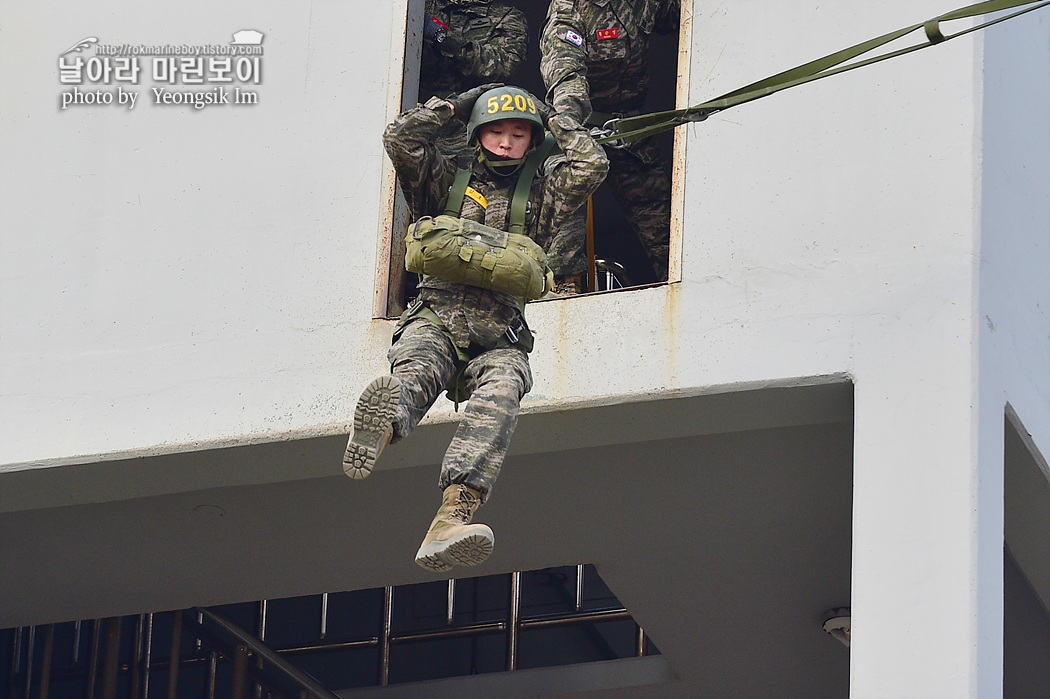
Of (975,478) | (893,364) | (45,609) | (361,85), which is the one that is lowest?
(45,609)

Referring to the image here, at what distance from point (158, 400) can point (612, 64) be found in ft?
11.0

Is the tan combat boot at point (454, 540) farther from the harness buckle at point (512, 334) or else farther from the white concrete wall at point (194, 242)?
the white concrete wall at point (194, 242)

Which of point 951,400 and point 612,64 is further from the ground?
point 612,64

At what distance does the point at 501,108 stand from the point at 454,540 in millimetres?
2230

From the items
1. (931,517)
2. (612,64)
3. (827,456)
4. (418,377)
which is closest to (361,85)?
(612,64)

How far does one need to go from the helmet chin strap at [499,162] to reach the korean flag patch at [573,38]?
124 cm

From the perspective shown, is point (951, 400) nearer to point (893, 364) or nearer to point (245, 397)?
point (893, 364)

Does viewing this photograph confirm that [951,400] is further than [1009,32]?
No

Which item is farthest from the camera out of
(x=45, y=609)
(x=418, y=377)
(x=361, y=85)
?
(x=45, y=609)

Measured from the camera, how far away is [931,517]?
7574mm

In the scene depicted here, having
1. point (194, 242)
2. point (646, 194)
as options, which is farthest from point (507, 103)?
point (646, 194)

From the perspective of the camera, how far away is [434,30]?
10312 mm

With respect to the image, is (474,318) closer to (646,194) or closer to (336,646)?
(646,194)

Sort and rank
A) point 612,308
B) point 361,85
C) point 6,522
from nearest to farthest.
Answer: point 612,308
point 361,85
point 6,522
